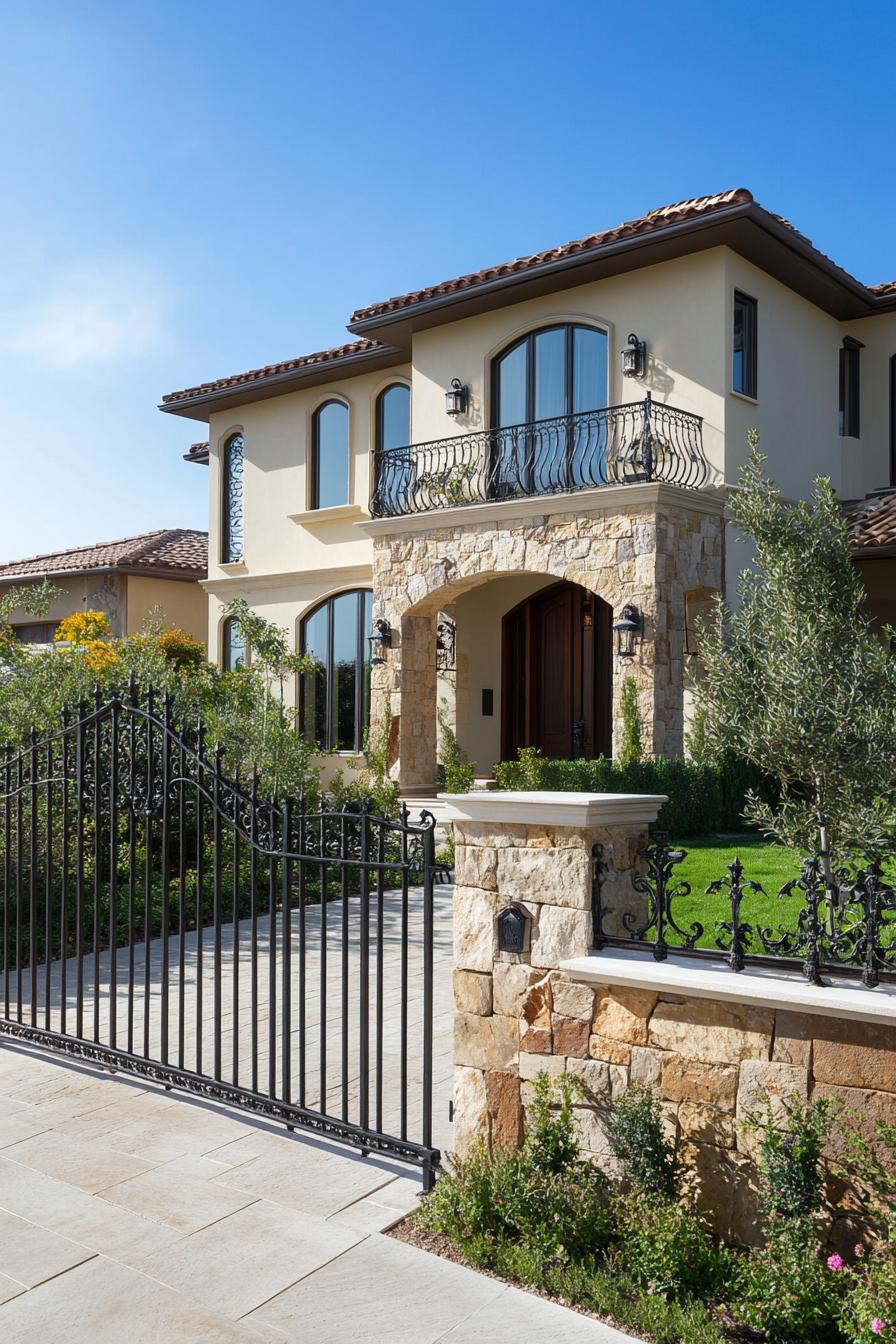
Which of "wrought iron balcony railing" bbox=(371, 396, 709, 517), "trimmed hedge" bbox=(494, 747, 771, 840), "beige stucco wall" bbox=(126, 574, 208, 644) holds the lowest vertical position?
"trimmed hedge" bbox=(494, 747, 771, 840)

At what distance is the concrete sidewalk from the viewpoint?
3.36 meters

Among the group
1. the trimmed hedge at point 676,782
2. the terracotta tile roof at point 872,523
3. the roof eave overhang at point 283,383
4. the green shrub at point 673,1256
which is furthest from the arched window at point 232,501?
the green shrub at point 673,1256

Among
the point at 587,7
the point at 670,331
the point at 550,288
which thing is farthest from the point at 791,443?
the point at 587,7

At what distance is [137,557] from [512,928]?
1958 centimetres

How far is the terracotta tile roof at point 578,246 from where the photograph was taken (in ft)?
42.0

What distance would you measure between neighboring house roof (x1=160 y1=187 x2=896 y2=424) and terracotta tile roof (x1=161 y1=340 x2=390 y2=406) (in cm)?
3

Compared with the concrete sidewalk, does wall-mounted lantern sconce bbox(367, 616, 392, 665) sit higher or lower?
higher

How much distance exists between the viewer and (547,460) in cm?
1489

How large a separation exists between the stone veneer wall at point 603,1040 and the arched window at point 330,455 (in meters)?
15.1

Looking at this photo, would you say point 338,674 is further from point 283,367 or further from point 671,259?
point 671,259

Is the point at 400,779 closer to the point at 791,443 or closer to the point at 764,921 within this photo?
the point at 791,443

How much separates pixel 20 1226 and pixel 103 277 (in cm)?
860

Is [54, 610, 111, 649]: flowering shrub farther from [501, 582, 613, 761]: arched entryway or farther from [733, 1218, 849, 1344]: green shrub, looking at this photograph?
[733, 1218, 849, 1344]: green shrub

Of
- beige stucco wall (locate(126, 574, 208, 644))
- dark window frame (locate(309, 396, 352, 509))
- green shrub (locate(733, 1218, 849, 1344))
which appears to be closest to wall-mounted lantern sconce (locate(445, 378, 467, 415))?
dark window frame (locate(309, 396, 352, 509))
